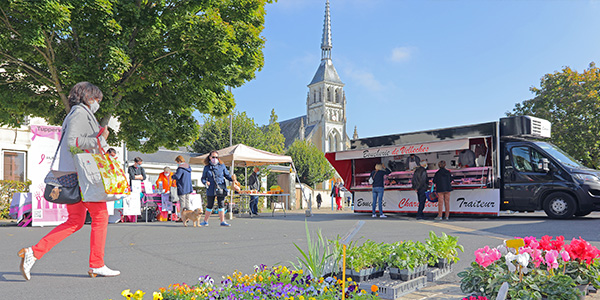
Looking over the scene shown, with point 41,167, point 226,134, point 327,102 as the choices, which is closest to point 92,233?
point 41,167

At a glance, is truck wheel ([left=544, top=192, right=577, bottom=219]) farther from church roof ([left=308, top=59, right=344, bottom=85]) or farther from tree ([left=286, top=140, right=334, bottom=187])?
church roof ([left=308, top=59, right=344, bottom=85])

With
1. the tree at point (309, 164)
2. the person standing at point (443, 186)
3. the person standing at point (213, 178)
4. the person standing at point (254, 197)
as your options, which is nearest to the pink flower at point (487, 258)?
the person standing at point (213, 178)

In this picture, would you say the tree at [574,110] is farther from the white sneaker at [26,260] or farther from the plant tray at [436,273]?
the white sneaker at [26,260]

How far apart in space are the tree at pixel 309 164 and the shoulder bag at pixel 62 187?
61893 mm

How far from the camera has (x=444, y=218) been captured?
555 inches

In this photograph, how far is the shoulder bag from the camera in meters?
4.62

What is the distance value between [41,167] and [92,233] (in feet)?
27.1

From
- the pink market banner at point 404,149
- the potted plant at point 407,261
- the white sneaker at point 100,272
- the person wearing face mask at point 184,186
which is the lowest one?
the white sneaker at point 100,272

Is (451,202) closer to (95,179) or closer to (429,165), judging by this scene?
(429,165)

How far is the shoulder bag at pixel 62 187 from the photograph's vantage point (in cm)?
462

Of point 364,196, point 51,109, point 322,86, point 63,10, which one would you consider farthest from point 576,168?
point 322,86

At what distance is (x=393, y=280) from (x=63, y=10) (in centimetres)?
1061

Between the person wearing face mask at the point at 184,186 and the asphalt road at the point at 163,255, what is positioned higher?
the person wearing face mask at the point at 184,186

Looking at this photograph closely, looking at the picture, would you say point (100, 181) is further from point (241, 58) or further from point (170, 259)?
point (241, 58)
